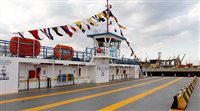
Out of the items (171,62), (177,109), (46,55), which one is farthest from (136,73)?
(171,62)

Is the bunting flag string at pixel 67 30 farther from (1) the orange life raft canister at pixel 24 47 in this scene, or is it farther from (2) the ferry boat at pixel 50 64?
(1) the orange life raft canister at pixel 24 47

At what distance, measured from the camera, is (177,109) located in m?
8.37

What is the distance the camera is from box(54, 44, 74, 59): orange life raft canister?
1816 centimetres

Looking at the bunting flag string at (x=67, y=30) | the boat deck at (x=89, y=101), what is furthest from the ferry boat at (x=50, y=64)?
the boat deck at (x=89, y=101)

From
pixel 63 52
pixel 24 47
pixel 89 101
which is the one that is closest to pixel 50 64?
pixel 63 52

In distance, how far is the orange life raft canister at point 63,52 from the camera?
18.2 m

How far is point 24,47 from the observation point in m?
15.3

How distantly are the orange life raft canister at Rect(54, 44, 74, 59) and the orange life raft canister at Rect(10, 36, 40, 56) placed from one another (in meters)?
2.01

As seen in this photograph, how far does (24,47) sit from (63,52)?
428 centimetres

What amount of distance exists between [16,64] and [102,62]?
11.3 m

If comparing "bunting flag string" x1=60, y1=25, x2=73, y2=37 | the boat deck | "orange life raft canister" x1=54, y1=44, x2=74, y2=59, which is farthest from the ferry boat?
the boat deck

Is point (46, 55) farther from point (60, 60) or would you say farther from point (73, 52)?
point (73, 52)

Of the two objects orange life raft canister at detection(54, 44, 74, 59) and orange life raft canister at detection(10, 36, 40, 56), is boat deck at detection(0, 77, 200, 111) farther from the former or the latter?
orange life raft canister at detection(54, 44, 74, 59)

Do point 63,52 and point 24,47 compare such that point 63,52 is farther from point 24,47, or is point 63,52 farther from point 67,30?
point 24,47
